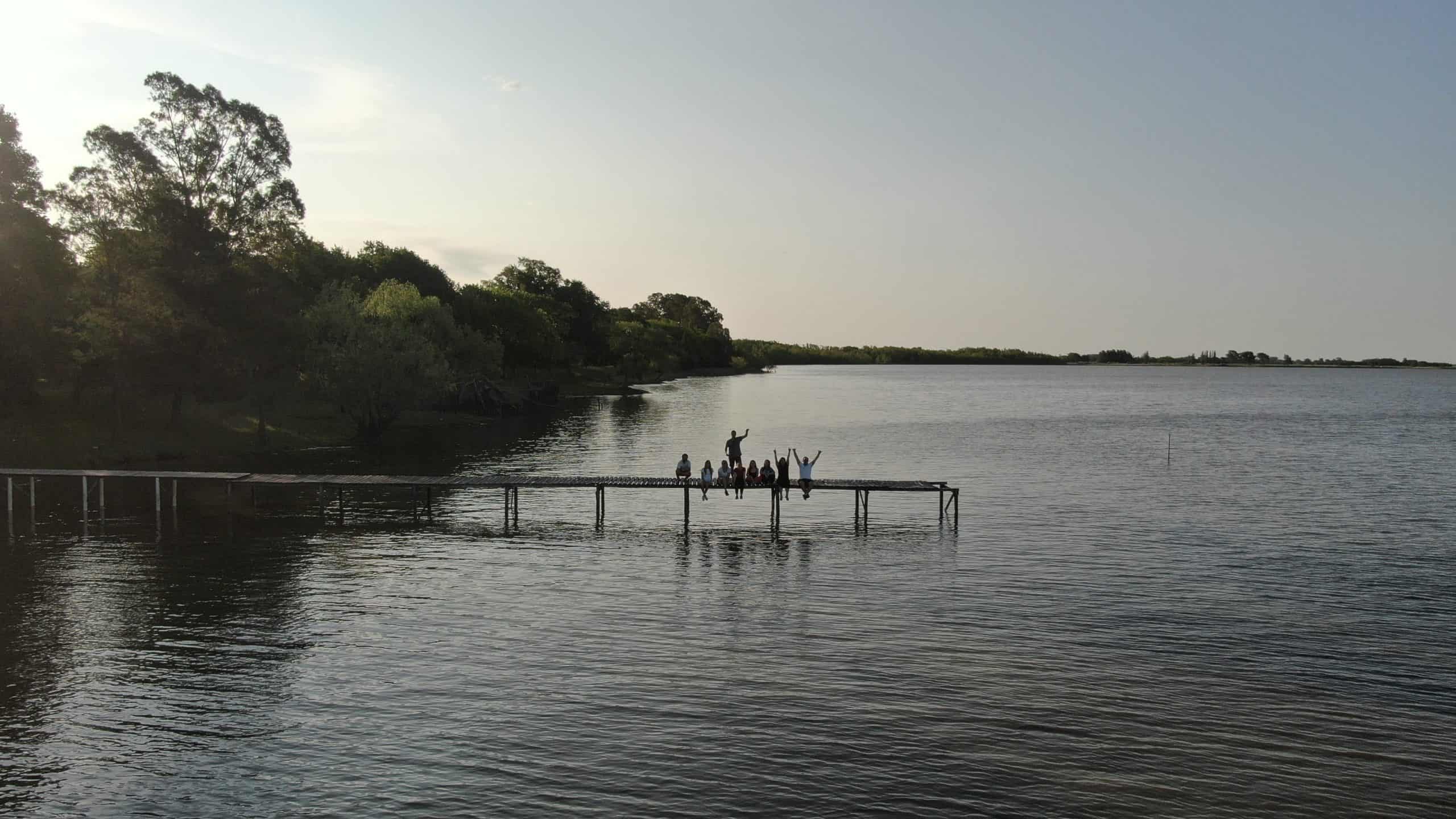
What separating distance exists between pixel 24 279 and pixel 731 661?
56126 mm

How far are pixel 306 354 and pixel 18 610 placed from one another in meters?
48.6

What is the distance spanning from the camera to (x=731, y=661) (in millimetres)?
25125

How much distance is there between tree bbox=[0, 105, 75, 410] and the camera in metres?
57.9

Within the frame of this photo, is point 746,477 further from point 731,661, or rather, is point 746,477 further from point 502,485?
point 731,661

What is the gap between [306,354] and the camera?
7594cm

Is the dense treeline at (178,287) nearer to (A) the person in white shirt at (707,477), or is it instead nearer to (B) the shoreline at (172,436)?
(B) the shoreline at (172,436)

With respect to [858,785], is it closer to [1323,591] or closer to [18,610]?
[1323,591]

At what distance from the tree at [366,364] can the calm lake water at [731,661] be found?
1150 inches

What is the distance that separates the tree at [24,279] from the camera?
5794 centimetres

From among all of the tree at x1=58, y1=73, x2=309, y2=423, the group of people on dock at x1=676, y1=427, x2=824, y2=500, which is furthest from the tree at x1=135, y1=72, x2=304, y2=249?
the group of people on dock at x1=676, y1=427, x2=824, y2=500

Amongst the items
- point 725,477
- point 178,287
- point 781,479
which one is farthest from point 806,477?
point 178,287

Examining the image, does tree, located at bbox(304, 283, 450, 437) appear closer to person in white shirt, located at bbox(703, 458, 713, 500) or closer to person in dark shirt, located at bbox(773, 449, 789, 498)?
person in white shirt, located at bbox(703, 458, 713, 500)

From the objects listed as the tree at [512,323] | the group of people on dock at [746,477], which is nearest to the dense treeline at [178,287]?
the group of people on dock at [746,477]

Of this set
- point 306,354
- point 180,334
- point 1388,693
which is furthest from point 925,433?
point 1388,693
